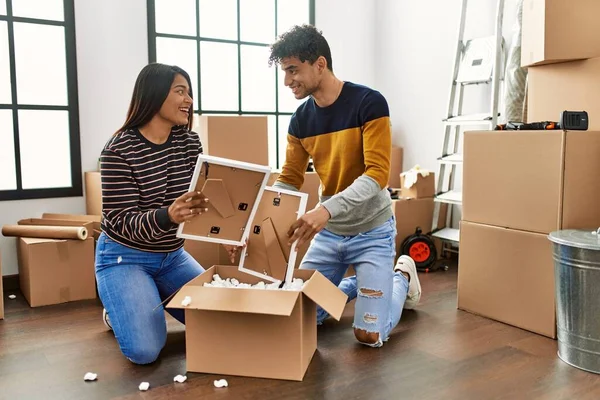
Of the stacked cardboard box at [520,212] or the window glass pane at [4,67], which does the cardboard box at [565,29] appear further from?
the window glass pane at [4,67]

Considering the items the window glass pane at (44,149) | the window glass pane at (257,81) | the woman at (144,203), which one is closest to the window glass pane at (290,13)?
the window glass pane at (257,81)

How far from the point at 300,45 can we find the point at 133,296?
1091 millimetres

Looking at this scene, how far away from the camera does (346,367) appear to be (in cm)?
194

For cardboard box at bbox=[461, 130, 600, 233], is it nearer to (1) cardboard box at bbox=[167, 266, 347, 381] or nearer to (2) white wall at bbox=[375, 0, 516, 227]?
(1) cardboard box at bbox=[167, 266, 347, 381]

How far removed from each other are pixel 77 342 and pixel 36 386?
415mm

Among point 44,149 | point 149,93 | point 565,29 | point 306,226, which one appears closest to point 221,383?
point 306,226

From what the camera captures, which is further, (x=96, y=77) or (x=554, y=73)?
(x=96, y=77)

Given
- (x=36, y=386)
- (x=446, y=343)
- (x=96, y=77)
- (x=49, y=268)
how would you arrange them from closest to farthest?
(x=36, y=386) → (x=446, y=343) → (x=49, y=268) → (x=96, y=77)

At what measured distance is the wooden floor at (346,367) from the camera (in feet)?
5.74

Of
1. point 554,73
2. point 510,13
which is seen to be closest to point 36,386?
point 554,73

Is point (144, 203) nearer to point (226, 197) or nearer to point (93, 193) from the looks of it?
point (226, 197)

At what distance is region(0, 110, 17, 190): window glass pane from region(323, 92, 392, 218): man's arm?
2170mm

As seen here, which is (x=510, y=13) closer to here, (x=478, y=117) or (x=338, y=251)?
(x=478, y=117)

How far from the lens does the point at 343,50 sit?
14.4 ft
